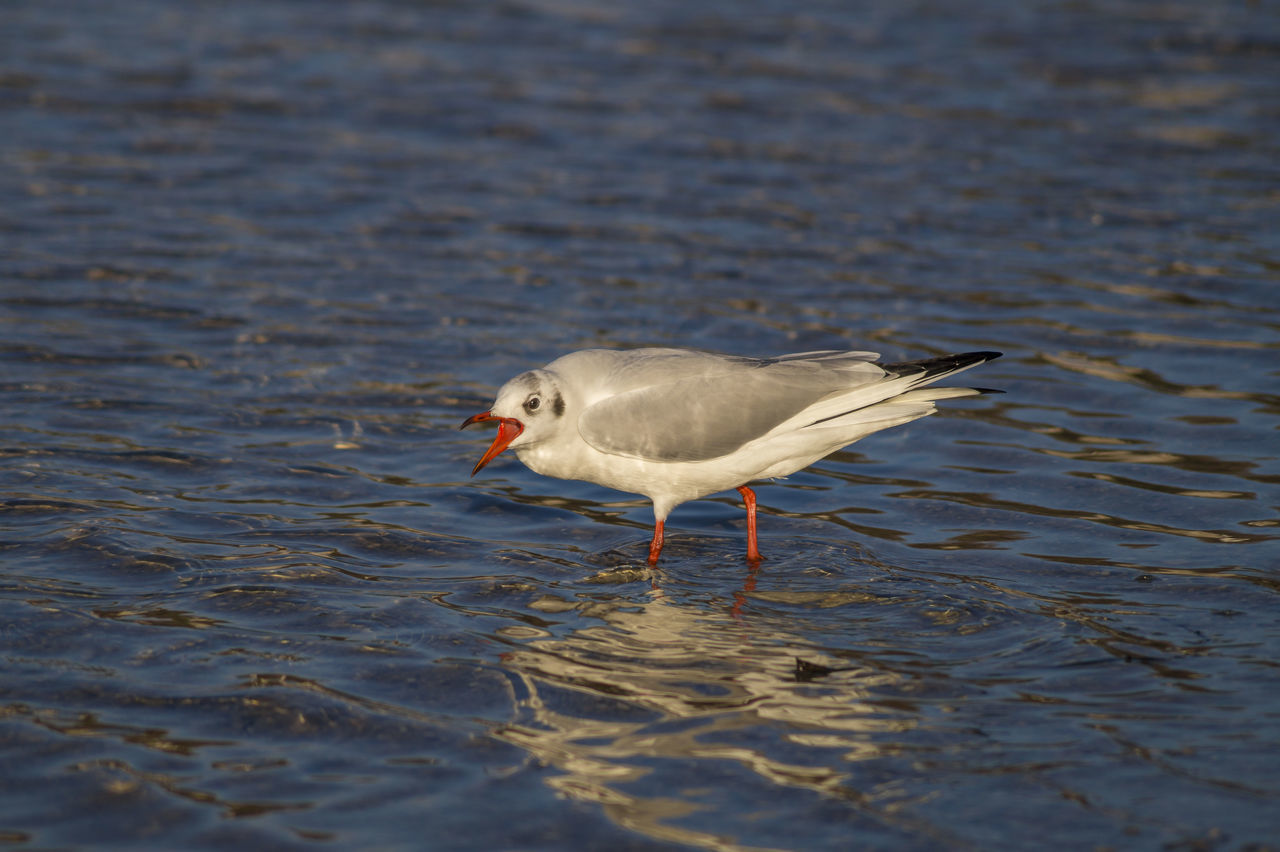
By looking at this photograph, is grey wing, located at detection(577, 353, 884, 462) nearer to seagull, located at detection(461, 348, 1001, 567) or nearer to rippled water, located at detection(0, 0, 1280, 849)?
seagull, located at detection(461, 348, 1001, 567)

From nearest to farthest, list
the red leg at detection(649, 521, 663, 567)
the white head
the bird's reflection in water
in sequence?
1. the bird's reflection in water
2. the white head
3. the red leg at detection(649, 521, 663, 567)

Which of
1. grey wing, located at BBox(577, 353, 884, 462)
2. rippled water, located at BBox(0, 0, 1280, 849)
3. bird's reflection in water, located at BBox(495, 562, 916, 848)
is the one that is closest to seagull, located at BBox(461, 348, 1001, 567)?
grey wing, located at BBox(577, 353, 884, 462)

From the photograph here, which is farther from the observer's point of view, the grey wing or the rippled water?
the grey wing

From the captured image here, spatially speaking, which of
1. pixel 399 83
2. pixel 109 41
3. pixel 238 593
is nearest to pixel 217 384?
pixel 238 593

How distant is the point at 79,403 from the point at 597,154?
717 centimetres

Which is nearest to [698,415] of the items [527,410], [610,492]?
[527,410]

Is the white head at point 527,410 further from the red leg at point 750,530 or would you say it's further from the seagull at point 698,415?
the red leg at point 750,530

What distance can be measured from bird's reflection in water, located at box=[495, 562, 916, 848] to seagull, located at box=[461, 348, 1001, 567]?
0.81m

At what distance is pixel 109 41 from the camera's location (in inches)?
693

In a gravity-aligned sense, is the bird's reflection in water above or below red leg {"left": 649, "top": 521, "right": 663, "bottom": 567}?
below

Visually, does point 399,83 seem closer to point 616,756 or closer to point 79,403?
point 79,403

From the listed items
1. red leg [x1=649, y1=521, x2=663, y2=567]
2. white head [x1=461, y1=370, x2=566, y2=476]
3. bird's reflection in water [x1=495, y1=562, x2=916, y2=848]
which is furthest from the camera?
red leg [x1=649, y1=521, x2=663, y2=567]

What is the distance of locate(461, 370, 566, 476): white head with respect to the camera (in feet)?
22.3

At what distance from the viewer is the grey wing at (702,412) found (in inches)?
268
